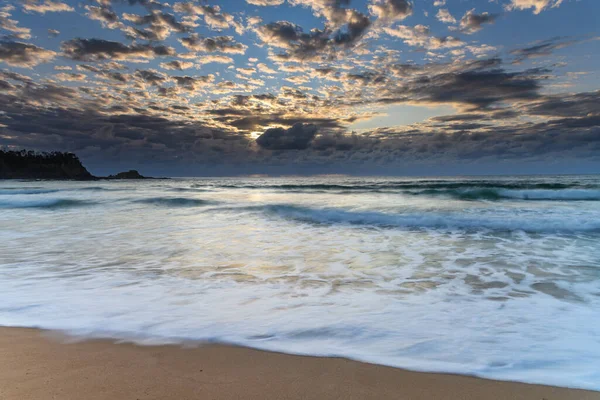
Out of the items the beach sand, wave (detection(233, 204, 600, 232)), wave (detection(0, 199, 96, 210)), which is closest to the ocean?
the beach sand

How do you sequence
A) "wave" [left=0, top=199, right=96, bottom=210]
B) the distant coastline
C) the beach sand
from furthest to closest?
1. the distant coastline
2. "wave" [left=0, top=199, right=96, bottom=210]
3. the beach sand

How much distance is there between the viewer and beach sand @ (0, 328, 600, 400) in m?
1.84

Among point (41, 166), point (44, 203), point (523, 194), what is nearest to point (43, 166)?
point (41, 166)

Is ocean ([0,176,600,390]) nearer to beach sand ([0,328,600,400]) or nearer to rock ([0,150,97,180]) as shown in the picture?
beach sand ([0,328,600,400])

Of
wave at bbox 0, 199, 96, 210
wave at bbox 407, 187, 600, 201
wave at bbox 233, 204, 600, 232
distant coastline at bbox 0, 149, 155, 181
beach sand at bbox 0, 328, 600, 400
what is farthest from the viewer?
distant coastline at bbox 0, 149, 155, 181

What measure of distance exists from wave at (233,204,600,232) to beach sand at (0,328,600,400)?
8.14 metres

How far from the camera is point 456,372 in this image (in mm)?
2090

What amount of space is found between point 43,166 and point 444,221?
10811cm

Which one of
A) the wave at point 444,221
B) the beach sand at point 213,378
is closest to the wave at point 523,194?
the wave at point 444,221

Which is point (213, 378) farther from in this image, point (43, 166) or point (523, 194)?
point (43, 166)

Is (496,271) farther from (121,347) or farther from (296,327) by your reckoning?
(121,347)

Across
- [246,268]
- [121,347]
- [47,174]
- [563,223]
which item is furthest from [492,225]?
[47,174]

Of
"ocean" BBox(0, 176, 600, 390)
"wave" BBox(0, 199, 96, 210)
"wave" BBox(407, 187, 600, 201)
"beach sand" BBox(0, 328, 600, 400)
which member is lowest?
"wave" BBox(0, 199, 96, 210)

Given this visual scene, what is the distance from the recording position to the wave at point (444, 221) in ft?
31.0
